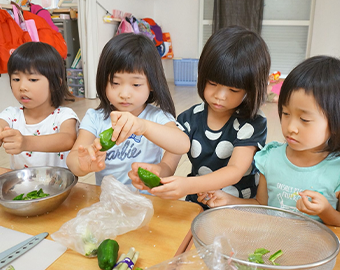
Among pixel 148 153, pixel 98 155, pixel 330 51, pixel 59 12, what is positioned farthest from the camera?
pixel 330 51

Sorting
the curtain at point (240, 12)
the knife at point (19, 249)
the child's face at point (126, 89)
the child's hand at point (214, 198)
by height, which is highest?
the curtain at point (240, 12)

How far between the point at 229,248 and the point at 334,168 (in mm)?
519

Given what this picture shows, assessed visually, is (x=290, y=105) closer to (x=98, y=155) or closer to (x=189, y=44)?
(x=98, y=155)

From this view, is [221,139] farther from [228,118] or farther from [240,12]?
[240,12]

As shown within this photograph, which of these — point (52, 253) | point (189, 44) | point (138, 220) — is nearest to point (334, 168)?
point (138, 220)

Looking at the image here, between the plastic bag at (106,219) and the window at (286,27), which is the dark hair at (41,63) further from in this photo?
the window at (286,27)

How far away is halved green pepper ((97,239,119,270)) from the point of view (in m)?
0.62

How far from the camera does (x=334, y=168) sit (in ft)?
3.17

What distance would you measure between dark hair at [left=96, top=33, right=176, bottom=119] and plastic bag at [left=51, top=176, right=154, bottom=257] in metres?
0.39

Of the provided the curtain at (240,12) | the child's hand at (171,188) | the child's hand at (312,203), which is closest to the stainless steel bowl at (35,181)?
the child's hand at (171,188)

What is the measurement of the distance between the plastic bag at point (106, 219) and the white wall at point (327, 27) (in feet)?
18.9

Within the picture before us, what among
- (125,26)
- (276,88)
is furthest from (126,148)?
(276,88)

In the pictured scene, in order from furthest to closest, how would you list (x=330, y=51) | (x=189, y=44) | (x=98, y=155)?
1. (x=189, y=44)
2. (x=330, y=51)
3. (x=98, y=155)

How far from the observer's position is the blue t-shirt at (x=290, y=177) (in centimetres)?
97
